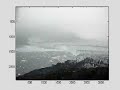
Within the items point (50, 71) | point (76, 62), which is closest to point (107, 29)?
point (76, 62)

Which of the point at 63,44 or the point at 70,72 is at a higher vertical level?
the point at 63,44

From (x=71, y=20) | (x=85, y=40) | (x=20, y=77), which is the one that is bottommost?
(x=20, y=77)

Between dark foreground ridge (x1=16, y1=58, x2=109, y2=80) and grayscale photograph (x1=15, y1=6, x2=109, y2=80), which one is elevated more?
grayscale photograph (x1=15, y1=6, x2=109, y2=80)

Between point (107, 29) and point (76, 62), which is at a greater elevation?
point (107, 29)

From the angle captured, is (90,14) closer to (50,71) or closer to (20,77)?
(50,71)

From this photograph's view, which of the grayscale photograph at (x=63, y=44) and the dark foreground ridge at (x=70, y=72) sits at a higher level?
the grayscale photograph at (x=63, y=44)
